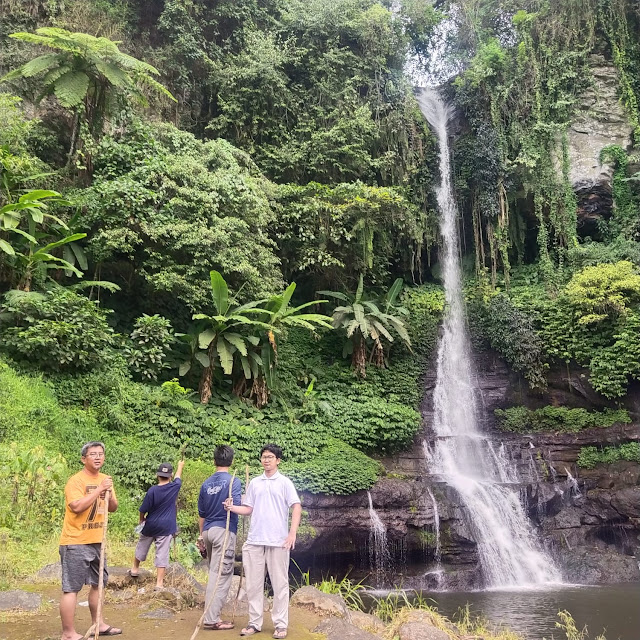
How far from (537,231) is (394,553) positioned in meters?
12.4

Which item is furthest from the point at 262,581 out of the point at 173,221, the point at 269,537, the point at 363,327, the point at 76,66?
the point at 76,66

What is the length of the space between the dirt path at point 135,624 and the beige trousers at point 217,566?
15cm

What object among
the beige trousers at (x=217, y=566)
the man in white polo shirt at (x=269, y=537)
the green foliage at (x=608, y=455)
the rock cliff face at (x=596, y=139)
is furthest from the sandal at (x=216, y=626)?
the rock cliff face at (x=596, y=139)

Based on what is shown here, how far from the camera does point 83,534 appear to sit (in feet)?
12.5

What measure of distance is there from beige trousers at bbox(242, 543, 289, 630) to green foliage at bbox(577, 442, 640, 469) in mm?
10751

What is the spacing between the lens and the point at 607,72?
17.2m

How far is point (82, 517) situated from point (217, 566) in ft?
3.67

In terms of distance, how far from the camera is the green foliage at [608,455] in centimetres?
1261

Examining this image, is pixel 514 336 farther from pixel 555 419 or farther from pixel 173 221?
pixel 173 221

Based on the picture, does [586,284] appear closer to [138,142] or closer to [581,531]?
[581,531]

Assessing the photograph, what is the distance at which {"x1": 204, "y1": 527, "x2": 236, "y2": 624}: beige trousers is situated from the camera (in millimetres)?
4195

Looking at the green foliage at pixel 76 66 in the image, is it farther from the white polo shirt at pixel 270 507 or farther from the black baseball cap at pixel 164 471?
the white polo shirt at pixel 270 507

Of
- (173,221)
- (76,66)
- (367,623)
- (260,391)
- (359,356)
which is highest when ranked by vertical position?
(76,66)

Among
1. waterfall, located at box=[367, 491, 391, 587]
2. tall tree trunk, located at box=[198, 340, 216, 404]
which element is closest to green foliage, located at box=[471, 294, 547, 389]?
waterfall, located at box=[367, 491, 391, 587]
